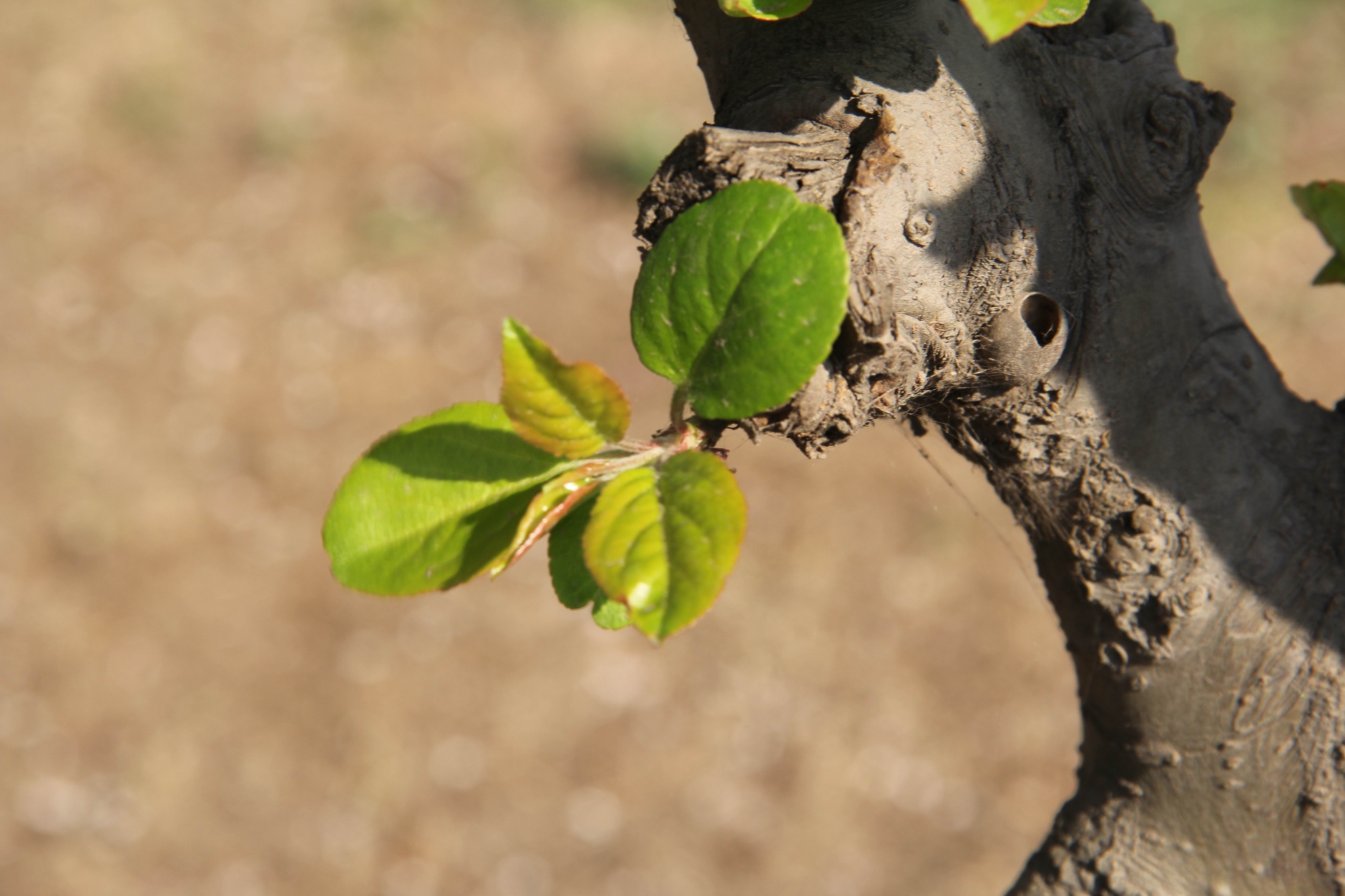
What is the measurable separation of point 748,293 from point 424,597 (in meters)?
2.41

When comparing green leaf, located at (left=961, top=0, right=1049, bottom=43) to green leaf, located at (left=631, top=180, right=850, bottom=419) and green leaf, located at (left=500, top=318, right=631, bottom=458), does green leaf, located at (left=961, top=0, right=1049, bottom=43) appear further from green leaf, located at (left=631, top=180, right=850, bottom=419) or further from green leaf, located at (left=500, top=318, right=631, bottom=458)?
green leaf, located at (left=500, top=318, right=631, bottom=458)

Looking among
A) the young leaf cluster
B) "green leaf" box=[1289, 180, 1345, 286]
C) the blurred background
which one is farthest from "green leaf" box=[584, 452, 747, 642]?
the blurred background

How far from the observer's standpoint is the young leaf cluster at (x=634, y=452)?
45 centimetres

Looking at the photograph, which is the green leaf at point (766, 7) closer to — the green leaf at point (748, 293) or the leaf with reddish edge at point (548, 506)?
the green leaf at point (748, 293)

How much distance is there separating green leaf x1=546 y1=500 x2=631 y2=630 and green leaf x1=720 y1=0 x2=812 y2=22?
0.29 m

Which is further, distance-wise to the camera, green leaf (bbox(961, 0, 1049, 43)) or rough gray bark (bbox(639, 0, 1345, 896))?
rough gray bark (bbox(639, 0, 1345, 896))

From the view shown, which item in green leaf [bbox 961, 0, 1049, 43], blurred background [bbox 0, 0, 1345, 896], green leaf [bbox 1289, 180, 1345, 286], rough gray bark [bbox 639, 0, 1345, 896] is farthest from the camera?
blurred background [bbox 0, 0, 1345, 896]

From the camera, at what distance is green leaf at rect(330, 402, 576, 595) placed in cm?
52

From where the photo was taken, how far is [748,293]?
1.55 feet

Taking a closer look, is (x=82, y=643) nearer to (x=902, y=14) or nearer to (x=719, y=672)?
(x=719, y=672)

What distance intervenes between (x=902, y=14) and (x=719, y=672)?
85.2 inches

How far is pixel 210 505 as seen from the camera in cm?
282

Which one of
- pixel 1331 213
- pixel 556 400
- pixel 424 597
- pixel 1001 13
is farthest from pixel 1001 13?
pixel 424 597

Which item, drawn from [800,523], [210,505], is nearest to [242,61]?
[210,505]
